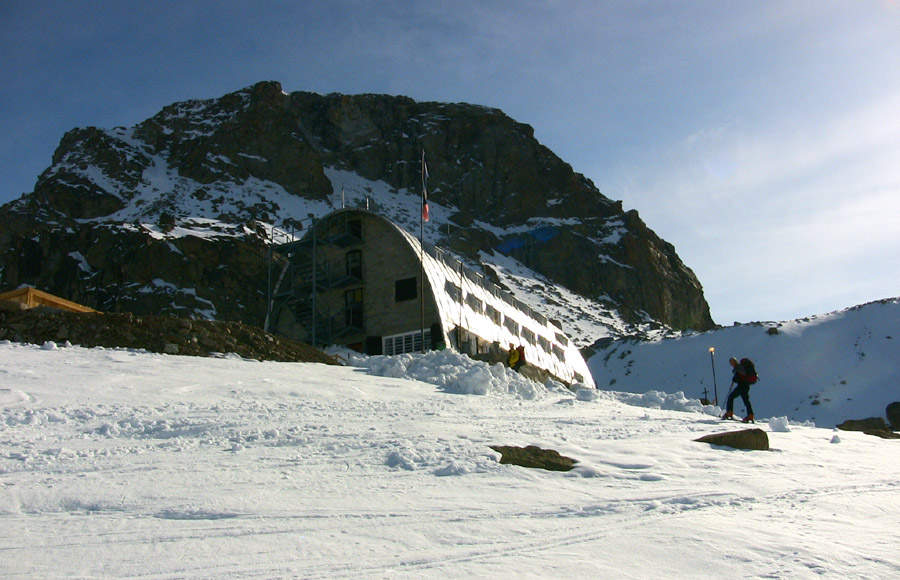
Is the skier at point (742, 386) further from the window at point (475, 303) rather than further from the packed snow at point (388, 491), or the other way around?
the window at point (475, 303)

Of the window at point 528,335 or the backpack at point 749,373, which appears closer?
the backpack at point 749,373

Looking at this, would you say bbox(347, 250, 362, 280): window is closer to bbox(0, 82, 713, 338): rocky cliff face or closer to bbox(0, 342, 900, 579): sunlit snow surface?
bbox(0, 342, 900, 579): sunlit snow surface

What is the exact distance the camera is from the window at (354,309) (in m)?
33.1

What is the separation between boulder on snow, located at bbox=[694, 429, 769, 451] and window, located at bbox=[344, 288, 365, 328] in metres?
22.5

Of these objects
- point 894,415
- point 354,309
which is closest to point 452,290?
point 354,309

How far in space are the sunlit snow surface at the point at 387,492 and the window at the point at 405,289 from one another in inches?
678

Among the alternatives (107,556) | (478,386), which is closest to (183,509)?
(107,556)

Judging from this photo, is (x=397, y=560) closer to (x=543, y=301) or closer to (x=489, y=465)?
(x=489, y=465)

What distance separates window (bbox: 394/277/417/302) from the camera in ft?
103

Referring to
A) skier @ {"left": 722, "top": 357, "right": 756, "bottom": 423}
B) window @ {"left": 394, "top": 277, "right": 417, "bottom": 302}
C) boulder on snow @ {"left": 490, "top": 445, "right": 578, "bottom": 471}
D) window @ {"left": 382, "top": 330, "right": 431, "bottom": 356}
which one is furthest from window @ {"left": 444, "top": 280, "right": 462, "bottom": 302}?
boulder on snow @ {"left": 490, "top": 445, "right": 578, "bottom": 471}

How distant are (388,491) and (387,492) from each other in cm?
5

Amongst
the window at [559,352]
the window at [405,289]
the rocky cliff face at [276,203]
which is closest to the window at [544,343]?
the window at [559,352]

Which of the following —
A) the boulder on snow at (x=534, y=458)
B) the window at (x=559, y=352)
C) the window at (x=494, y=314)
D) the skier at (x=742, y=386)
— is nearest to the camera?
the boulder on snow at (x=534, y=458)

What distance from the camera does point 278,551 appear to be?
574cm
